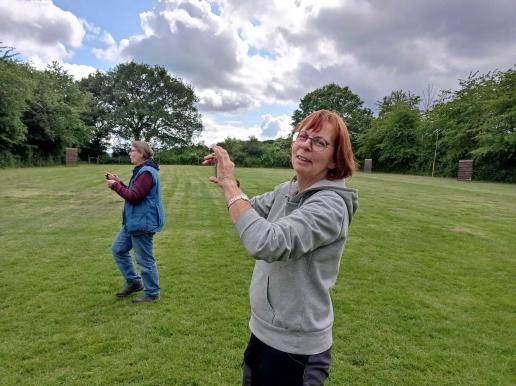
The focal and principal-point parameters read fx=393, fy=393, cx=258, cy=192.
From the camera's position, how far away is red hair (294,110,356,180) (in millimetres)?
1699

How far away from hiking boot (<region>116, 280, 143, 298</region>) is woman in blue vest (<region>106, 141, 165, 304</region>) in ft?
0.89

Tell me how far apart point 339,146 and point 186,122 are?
58.6 meters

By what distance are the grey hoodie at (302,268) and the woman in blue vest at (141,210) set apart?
2971mm

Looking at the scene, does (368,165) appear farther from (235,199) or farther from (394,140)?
(235,199)

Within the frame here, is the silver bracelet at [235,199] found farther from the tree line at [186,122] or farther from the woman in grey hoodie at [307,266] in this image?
the tree line at [186,122]

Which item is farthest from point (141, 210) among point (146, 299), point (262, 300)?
point (262, 300)

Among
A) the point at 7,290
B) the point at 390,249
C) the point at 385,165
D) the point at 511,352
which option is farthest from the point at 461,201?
the point at 385,165

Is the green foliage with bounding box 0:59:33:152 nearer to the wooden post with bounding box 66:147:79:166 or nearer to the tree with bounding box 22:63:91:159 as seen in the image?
the tree with bounding box 22:63:91:159

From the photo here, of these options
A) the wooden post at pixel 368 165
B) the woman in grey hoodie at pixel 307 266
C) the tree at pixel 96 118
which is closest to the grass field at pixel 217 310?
the woman in grey hoodie at pixel 307 266

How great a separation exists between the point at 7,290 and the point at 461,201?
1629 cm

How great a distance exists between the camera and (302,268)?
1.66 m

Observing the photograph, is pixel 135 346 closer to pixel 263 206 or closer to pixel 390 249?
pixel 263 206

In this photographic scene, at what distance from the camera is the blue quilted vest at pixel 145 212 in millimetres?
4543

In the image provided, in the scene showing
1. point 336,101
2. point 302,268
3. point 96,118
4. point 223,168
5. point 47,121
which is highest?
point 336,101
